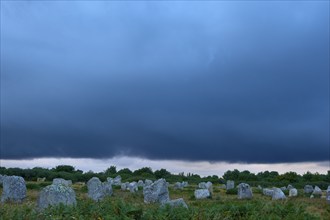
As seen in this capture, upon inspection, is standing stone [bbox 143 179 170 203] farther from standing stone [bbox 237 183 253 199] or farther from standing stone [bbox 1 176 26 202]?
standing stone [bbox 1 176 26 202]

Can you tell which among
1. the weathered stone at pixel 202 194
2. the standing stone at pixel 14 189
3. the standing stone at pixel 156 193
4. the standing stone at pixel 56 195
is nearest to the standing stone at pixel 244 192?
the weathered stone at pixel 202 194

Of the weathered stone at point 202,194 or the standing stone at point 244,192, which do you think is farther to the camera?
the standing stone at point 244,192

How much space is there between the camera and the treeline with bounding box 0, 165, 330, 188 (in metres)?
49.1

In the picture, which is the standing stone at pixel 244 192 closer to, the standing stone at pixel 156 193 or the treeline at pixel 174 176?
the standing stone at pixel 156 193

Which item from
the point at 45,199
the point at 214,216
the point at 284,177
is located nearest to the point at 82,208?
the point at 214,216

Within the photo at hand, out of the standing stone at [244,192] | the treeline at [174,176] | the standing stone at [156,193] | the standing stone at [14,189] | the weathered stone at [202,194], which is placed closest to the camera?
the standing stone at [14,189]

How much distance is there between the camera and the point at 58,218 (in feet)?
30.0

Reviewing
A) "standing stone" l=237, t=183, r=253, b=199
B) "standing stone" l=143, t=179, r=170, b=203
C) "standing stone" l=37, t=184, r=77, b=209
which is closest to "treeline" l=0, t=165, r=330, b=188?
"standing stone" l=237, t=183, r=253, b=199

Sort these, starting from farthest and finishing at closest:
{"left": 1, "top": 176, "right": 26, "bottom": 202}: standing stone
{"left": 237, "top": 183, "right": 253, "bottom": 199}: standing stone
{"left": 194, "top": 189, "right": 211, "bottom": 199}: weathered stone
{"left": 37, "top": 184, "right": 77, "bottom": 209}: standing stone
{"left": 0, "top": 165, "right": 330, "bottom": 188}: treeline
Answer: {"left": 0, "top": 165, "right": 330, "bottom": 188}: treeline → {"left": 237, "top": 183, "right": 253, "bottom": 199}: standing stone → {"left": 194, "top": 189, "right": 211, "bottom": 199}: weathered stone → {"left": 1, "top": 176, "right": 26, "bottom": 202}: standing stone → {"left": 37, "top": 184, "right": 77, "bottom": 209}: standing stone

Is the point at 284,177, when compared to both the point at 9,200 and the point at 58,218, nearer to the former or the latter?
the point at 9,200

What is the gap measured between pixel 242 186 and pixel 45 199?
16077 millimetres

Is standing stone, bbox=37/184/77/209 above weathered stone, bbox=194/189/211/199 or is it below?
above

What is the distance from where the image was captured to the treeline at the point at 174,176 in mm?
49062

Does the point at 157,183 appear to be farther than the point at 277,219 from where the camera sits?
Yes
